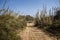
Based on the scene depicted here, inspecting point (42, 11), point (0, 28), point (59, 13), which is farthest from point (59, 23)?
point (0, 28)

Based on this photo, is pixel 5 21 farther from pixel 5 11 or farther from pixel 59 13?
pixel 59 13

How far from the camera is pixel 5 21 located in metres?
6.26

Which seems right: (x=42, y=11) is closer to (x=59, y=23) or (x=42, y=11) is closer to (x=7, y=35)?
(x=59, y=23)

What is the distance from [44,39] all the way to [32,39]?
684 millimetres

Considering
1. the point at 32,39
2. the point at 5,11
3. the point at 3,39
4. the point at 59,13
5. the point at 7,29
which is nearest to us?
the point at 3,39

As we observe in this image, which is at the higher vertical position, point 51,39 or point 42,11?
point 42,11

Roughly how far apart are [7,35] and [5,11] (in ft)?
4.84

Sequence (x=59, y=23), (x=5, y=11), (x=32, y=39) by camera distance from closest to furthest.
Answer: (x=5, y=11)
(x=32, y=39)
(x=59, y=23)

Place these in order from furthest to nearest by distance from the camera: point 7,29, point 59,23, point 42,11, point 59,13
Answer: point 42,11 < point 59,13 < point 59,23 < point 7,29

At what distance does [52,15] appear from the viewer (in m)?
Answer: 16.3

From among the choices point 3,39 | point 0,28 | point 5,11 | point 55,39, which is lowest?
point 55,39

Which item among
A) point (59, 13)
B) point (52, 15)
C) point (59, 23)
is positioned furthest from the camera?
point (52, 15)

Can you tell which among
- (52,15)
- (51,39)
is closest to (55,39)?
(51,39)

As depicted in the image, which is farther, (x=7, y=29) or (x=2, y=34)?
(x=7, y=29)
